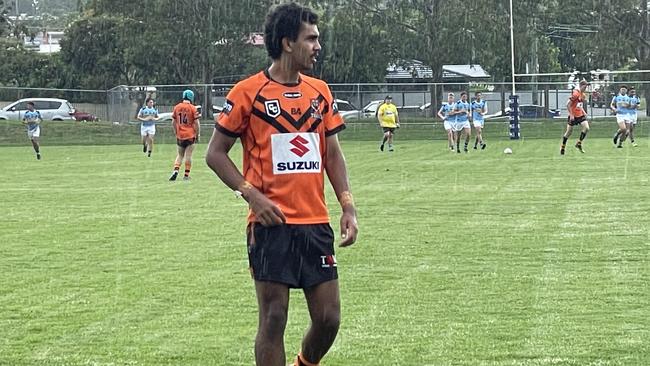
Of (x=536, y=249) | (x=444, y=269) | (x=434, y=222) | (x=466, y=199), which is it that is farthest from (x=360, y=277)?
(x=466, y=199)

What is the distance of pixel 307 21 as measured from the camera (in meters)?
6.06

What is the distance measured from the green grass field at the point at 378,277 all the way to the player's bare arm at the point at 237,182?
193 cm

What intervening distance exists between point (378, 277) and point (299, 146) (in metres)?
5.36

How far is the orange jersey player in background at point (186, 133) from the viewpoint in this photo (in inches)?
1056

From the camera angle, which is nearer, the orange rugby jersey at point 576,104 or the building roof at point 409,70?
the orange rugby jersey at point 576,104

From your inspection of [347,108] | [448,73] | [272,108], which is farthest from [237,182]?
[448,73]

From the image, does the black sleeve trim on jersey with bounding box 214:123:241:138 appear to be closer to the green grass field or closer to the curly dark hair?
the curly dark hair

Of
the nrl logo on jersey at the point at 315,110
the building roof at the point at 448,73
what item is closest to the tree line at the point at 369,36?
the building roof at the point at 448,73

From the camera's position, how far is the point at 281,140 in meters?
5.96

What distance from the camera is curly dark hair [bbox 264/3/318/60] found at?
6020mm

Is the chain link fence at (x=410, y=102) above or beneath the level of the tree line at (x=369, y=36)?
beneath

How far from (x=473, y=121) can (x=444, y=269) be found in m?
30.0

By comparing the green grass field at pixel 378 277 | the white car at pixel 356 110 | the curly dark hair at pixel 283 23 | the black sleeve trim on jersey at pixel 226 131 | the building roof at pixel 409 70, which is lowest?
the white car at pixel 356 110

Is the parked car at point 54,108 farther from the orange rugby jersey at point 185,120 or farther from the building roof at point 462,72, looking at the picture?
the orange rugby jersey at point 185,120
